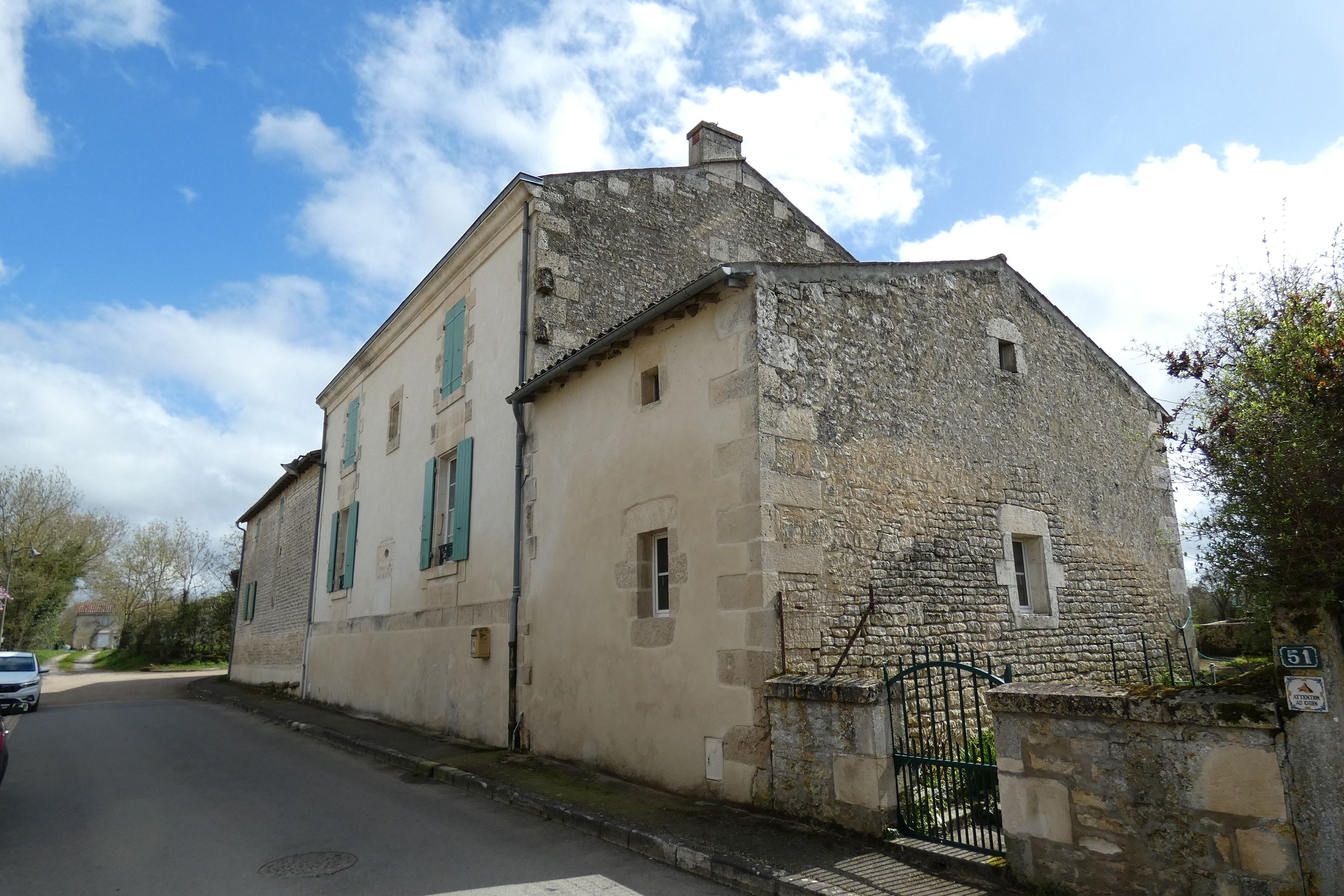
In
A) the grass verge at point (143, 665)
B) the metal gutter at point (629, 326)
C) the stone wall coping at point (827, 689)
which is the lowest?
the grass verge at point (143, 665)

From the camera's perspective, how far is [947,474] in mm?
7750

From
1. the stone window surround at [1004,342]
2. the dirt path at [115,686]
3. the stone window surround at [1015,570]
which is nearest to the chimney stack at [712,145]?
the stone window surround at [1004,342]

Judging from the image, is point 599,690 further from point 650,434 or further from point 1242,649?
point 1242,649

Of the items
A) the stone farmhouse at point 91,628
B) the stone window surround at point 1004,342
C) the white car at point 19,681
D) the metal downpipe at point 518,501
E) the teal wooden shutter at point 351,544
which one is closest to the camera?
the stone window surround at point 1004,342

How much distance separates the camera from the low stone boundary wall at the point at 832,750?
5.07 meters

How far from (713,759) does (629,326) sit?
372 cm

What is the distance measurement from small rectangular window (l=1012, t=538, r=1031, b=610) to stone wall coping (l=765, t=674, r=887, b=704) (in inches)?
138

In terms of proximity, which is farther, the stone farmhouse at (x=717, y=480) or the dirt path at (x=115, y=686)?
the dirt path at (x=115, y=686)

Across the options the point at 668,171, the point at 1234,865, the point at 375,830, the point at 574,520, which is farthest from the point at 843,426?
the point at 668,171

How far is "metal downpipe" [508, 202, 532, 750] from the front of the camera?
29.3 ft

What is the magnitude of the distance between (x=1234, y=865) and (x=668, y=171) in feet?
31.8

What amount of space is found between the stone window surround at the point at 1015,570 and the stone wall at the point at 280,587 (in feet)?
44.4

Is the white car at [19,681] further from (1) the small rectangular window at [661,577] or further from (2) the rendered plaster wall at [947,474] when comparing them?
(2) the rendered plaster wall at [947,474]

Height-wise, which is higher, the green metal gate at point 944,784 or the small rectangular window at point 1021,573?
the small rectangular window at point 1021,573
